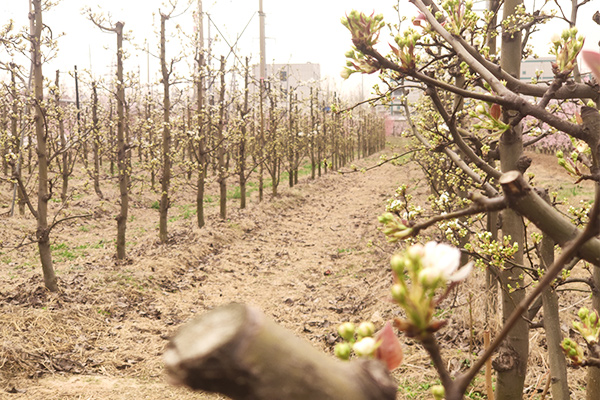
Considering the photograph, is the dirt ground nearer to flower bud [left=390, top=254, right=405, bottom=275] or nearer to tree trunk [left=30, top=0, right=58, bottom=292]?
tree trunk [left=30, top=0, right=58, bottom=292]

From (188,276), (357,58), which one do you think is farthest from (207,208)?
(357,58)

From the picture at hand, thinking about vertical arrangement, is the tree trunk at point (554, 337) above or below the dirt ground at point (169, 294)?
above

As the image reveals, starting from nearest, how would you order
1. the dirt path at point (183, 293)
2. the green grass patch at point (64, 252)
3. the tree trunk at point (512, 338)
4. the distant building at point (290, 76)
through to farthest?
the tree trunk at point (512, 338)
the dirt path at point (183, 293)
the green grass patch at point (64, 252)
the distant building at point (290, 76)

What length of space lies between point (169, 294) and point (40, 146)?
2.69 metres

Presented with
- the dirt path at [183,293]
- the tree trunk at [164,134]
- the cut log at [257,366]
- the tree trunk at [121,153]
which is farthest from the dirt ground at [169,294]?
the cut log at [257,366]

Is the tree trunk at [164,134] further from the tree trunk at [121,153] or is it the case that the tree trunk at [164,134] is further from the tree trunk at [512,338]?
the tree trunk at [512,338]

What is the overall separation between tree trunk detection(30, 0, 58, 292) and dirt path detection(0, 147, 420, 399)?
419 mm

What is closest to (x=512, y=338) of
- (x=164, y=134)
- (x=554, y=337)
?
(x=554, y=337)

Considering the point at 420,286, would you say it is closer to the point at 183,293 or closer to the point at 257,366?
the point at 257,366

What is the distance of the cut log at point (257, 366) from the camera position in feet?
1.20

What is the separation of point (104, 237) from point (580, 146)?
391 inches

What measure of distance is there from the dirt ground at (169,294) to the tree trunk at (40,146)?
42 centimetres

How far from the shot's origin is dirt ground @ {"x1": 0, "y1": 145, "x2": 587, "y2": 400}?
162 inches

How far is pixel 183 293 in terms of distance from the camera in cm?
651
